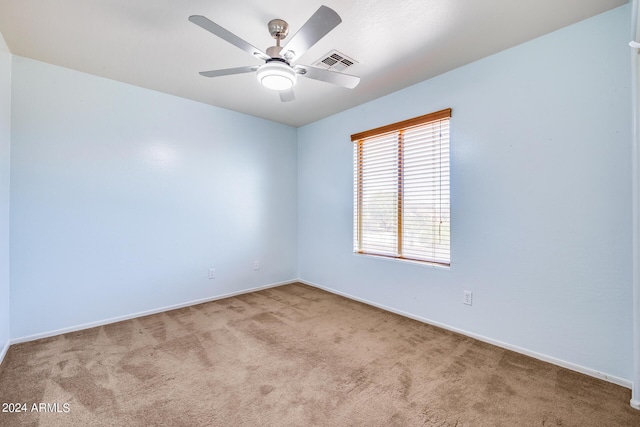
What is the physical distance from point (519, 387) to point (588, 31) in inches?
99.9

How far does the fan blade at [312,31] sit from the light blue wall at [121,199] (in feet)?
7.15

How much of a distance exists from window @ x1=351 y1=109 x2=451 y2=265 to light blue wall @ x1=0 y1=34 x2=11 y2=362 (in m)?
3.34

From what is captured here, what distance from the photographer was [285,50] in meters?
1.70

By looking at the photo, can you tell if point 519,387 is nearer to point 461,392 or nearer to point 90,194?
point 461,392

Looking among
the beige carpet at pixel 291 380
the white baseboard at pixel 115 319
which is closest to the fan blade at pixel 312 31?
the beige carpet at pixel 291 380

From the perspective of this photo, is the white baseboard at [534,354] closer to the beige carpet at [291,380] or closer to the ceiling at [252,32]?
the beige carpet at [291,380]

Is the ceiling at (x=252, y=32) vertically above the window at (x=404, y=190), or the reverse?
the ceiling at (x=252, y=32)

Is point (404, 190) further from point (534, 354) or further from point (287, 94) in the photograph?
point (534, 354)

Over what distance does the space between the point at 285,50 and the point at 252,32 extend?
0.57 meters

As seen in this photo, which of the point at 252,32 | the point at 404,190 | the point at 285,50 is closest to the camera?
the point at 285,50

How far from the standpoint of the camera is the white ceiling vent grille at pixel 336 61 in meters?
2.33

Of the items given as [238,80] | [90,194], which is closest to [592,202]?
[238,80]

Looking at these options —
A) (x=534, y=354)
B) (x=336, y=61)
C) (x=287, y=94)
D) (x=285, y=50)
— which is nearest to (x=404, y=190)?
→ (x=336, y=61)

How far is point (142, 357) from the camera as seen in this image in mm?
2172
